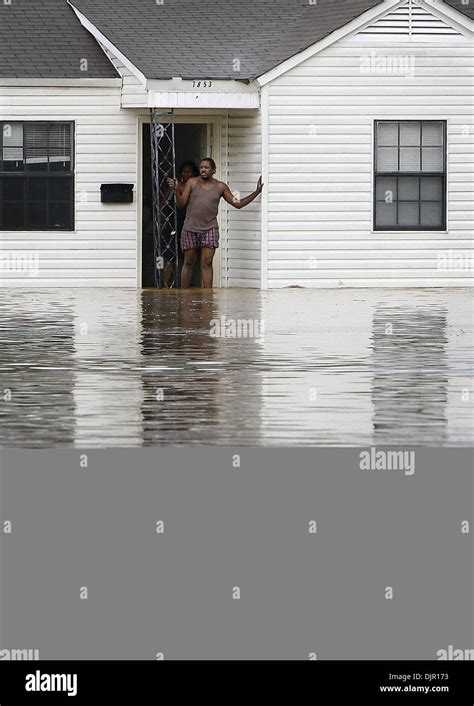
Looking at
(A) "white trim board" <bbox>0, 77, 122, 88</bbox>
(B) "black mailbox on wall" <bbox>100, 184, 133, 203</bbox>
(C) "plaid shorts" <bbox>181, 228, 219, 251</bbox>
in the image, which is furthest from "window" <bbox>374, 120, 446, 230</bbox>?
(A) "white trim board" <bbox>0, 77, 122, 88</bbox>

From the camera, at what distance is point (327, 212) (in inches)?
1029

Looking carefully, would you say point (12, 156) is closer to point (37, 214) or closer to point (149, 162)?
point (37, 214)

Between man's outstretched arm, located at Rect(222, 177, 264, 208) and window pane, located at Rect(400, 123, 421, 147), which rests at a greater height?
window pane, located at Rect(400, 123, 421, 147)

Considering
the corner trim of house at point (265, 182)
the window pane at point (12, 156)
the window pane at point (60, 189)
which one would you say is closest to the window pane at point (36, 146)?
the window pane at point (12, 156)

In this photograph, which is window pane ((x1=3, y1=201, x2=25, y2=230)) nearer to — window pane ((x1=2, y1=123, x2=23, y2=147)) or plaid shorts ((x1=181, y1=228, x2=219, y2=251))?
window pane ((x1=2, y1=123, x2=23, y2=147))

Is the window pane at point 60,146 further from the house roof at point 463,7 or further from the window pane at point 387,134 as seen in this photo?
the house roof at point 463,7

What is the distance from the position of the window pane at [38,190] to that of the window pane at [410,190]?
5.36 meters

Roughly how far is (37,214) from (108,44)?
2.78 metres

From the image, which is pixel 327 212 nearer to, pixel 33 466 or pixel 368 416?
pixel 368 416

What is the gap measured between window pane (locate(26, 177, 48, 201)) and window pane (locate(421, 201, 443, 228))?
5.72 m

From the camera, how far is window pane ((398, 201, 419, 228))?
26.5 metres

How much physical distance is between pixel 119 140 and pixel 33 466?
18.5 m

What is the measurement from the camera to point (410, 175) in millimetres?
26344
